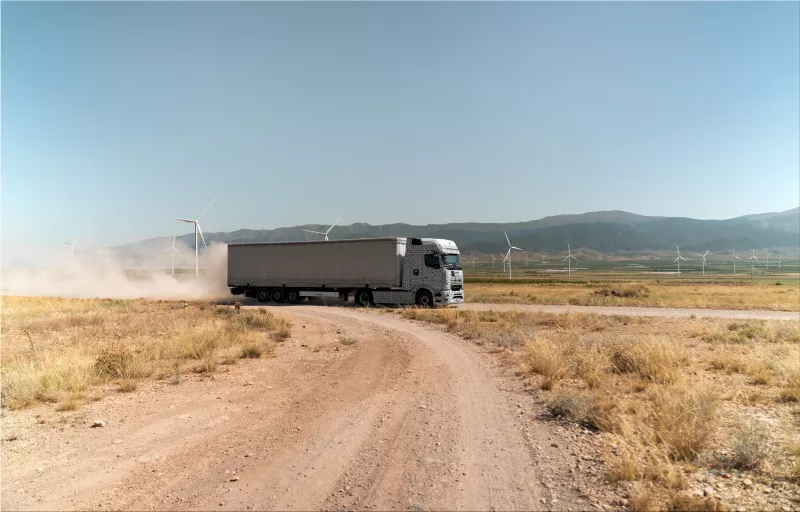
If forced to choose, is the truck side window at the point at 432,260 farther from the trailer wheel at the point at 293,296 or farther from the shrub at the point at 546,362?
the shrub at the point at 546,362

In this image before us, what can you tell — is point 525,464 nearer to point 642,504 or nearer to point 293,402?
point 642,504

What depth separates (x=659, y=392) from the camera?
8.73 meters

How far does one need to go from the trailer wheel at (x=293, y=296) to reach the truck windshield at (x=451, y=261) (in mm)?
11680

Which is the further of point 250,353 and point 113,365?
point 250,353

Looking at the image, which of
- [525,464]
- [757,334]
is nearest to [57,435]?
[525,464]

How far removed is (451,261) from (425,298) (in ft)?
9.62

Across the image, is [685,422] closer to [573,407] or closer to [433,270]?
[573,407]

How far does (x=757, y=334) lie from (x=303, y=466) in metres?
19.2

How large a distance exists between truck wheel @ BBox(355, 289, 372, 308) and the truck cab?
293 centimetres

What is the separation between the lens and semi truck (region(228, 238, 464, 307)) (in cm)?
3105

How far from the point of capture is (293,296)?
35906 mm

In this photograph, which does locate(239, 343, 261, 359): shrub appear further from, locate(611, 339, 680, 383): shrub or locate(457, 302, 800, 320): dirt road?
locate(457, 302, 800, 320): dirt road

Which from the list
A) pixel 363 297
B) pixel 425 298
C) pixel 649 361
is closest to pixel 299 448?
pixel 649 361

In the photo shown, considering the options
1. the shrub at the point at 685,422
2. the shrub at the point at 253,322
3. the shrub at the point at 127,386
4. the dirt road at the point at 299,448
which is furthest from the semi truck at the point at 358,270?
the shrub at the point at 685,422
